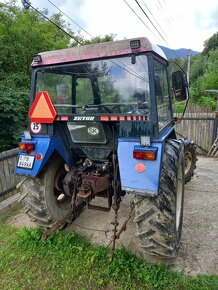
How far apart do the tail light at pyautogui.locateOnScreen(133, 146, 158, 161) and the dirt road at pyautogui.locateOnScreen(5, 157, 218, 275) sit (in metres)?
1.17

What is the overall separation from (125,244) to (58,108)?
174 centimetres

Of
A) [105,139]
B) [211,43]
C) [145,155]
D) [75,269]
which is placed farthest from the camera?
[211,43]

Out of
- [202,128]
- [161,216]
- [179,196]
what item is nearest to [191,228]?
[179,196]

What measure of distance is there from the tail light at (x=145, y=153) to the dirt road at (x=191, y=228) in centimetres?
117

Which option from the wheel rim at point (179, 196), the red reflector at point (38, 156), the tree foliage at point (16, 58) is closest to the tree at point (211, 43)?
the tree foliage at point (16, 58)

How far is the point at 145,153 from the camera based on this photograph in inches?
79.2

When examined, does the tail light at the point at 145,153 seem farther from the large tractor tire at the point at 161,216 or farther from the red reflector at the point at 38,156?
the red reflector at the point at 38,156

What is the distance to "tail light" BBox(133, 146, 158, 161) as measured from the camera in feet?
6.53

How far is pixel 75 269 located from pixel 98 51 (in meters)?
2.16

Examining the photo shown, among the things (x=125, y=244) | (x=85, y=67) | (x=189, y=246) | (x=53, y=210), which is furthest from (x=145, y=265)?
(x=85, y=67)

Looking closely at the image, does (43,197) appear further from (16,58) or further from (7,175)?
(16,58)

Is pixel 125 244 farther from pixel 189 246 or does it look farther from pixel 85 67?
pixel 85 67

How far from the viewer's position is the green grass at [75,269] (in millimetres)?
2125

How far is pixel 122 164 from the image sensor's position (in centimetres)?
212
